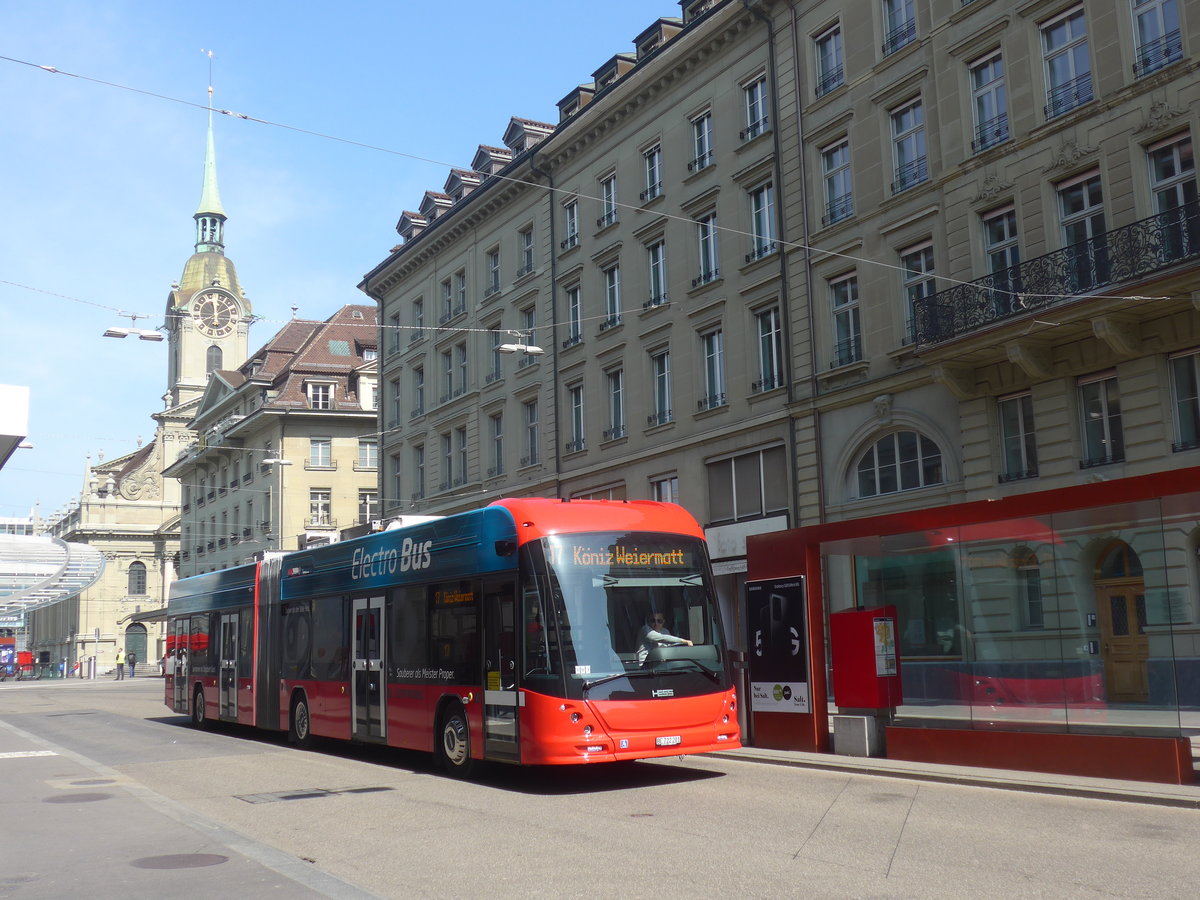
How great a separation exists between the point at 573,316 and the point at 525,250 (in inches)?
172

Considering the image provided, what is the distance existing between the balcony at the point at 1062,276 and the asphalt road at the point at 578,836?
10222 mm

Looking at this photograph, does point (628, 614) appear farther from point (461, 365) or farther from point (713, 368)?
point (461, 365)

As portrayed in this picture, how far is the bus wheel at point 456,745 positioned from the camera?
48.4ft

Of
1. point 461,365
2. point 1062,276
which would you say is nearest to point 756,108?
point 1062,276

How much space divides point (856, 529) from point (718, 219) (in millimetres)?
16791

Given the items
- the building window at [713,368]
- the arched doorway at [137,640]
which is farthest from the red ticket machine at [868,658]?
the arched doorway at [137,640]

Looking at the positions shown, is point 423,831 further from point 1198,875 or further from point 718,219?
point 718,219

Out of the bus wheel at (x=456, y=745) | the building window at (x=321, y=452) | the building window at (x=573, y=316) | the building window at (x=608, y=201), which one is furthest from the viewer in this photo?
the building window at (x=321, y=452)

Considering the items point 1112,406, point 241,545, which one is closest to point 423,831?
point 1112,406

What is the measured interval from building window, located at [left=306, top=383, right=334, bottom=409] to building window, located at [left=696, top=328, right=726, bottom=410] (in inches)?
1576

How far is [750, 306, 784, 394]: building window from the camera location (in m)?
28.8

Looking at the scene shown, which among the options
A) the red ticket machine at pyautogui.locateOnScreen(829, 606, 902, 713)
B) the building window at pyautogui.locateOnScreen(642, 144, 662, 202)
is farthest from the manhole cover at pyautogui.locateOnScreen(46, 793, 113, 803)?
the building window at pyautogui.locateOnScreen(642, 144, 662, 202)

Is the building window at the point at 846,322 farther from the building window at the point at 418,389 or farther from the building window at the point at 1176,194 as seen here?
the building window at the point at 418,389

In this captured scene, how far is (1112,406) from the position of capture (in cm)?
2122
